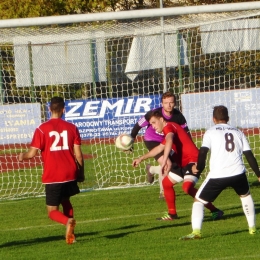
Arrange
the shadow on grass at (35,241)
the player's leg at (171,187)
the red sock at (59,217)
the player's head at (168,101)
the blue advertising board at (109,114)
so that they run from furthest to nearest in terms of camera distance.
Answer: the blue advertising board at (109,114), the player's head at (168,101), the player's leg at (171,187), the shadow on grass at (35,241), the red sock at (59,217)

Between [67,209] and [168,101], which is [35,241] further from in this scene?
[168,101]

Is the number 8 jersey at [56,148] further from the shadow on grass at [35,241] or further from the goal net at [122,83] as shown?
the goal net at [122,83]

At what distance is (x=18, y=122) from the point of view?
18297 mm

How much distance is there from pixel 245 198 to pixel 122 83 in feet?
32.1

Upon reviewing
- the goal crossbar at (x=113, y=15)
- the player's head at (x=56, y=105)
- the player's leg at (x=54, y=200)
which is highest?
the goal crossbar at (x=113, y=15)

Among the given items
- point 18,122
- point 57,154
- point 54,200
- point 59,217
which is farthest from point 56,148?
point 18,122

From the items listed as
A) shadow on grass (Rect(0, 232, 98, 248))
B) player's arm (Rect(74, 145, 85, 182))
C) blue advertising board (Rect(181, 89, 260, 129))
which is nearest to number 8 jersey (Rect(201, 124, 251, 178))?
player's arm (Rect(74, 145, 85, 182))

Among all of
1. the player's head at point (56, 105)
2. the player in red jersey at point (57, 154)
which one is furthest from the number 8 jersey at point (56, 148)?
the player's head at point (56, 105)

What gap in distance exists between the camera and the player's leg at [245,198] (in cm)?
920

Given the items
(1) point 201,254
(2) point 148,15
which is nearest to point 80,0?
(2) point 148,15

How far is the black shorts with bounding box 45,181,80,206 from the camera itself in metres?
9.54

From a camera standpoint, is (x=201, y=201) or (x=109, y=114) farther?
(x=109, y=114)

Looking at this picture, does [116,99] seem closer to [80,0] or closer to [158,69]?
[158,69]

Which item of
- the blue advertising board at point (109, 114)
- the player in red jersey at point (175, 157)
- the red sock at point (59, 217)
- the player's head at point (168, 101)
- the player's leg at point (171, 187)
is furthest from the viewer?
the blue advertising board at point (109, 114)
